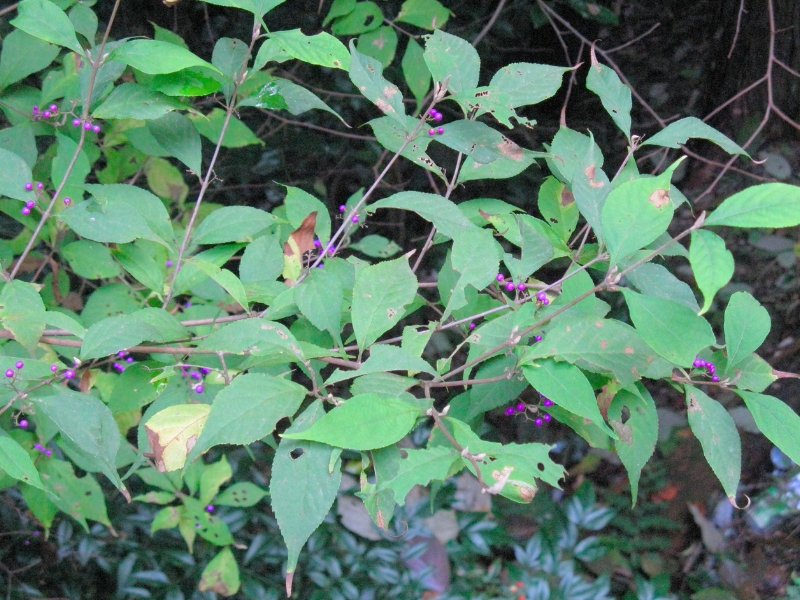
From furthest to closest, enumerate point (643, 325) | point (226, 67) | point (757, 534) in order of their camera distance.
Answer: point (757, 534)
point (226, 67)
point (643, 325)

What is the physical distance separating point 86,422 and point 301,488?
0.89ft

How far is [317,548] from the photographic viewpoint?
2164 millimetres

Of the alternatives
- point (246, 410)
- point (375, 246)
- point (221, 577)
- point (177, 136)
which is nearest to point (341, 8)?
point (375, 246)

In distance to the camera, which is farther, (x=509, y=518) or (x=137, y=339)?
(x=509, y=518)

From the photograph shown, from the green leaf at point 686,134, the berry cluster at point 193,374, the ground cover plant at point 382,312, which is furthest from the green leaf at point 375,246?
the green leaf at point 686,134

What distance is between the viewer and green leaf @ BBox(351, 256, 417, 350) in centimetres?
76

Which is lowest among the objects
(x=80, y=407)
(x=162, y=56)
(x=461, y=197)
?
(x=461, y=197)

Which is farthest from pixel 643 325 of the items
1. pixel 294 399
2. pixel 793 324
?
pixel 793 324

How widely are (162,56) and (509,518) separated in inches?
84.5

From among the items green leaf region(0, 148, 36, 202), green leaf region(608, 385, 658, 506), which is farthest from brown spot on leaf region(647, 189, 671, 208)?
green leaf region(0, 148, 36, 202)

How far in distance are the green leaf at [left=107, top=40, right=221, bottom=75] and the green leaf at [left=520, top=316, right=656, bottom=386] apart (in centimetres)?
48

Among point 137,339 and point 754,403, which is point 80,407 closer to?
point 137,339

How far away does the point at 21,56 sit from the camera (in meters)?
1.18

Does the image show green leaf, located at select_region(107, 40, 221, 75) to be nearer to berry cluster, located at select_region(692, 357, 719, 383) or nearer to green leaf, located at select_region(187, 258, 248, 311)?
green leaf, located at select_region(187, 258, 248, 311)
